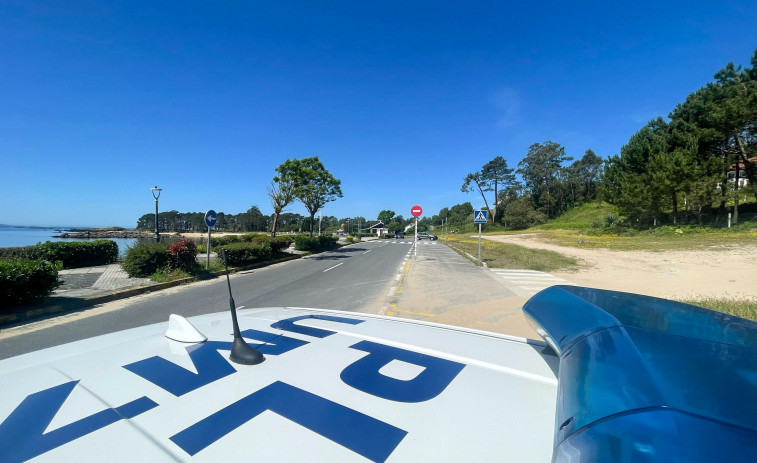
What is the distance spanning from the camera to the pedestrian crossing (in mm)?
9094

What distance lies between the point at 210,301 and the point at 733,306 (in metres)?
11.5

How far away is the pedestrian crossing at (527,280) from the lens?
29.8ft

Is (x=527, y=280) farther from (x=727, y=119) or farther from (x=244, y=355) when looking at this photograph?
(x=727, y=119)

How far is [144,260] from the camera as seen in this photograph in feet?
33.9

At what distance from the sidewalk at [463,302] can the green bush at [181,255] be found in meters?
7.85

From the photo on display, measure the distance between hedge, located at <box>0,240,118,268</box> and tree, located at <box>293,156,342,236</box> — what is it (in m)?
10.3

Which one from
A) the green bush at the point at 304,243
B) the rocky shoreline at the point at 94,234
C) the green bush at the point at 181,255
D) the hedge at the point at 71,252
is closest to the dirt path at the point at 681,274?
the green bush at the point at 181,255

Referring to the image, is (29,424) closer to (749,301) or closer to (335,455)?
(335,455)

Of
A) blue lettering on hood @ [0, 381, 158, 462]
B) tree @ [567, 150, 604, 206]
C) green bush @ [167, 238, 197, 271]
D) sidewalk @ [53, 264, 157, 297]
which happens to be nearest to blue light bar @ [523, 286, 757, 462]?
blue lettering on hood @ [0, 381, 158, 462]

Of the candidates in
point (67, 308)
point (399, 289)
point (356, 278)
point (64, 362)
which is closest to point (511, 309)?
point (399, 289)

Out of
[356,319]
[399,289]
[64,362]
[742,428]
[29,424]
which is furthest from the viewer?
[399,289]

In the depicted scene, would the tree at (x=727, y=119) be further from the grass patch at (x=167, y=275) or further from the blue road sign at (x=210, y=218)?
the grass patch at (x=167, y=275)

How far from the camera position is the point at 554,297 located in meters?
1.84

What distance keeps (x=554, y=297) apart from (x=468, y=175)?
7592 centimetres
